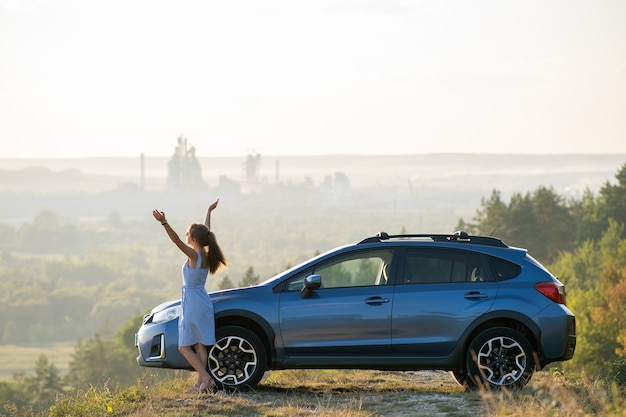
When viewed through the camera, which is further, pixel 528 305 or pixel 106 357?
pixel 106 357

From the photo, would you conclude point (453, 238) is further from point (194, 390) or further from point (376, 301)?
point (194, 390)

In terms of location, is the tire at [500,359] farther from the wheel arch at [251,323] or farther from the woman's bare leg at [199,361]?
the woman's bare leg at [199,361]

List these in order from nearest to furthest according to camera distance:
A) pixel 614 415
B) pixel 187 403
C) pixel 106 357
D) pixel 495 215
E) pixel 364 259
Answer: pixel 614 415 → pixel 187 403 → pixel 364 259 → pixel 495 215 → pixel 106 357

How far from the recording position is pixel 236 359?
11422 millimetres

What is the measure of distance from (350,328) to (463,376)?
5.29 ft

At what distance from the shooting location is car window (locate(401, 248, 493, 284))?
37.5 ft

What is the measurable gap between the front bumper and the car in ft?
0.05

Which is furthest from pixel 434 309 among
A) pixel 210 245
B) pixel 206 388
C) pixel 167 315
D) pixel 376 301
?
pixel 167 315

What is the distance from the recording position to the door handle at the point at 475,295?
11312 mm

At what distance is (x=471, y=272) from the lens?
11477mm

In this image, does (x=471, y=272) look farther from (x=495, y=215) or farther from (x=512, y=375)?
Answer: (x=495, y=215)

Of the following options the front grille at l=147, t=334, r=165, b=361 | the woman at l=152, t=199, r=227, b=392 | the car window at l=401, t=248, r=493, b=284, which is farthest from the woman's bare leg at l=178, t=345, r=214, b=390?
the car window at l=401, t=248, r=493, b=284

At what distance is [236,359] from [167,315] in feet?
2.90


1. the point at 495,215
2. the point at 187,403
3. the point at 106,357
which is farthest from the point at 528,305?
the point at 106,357
